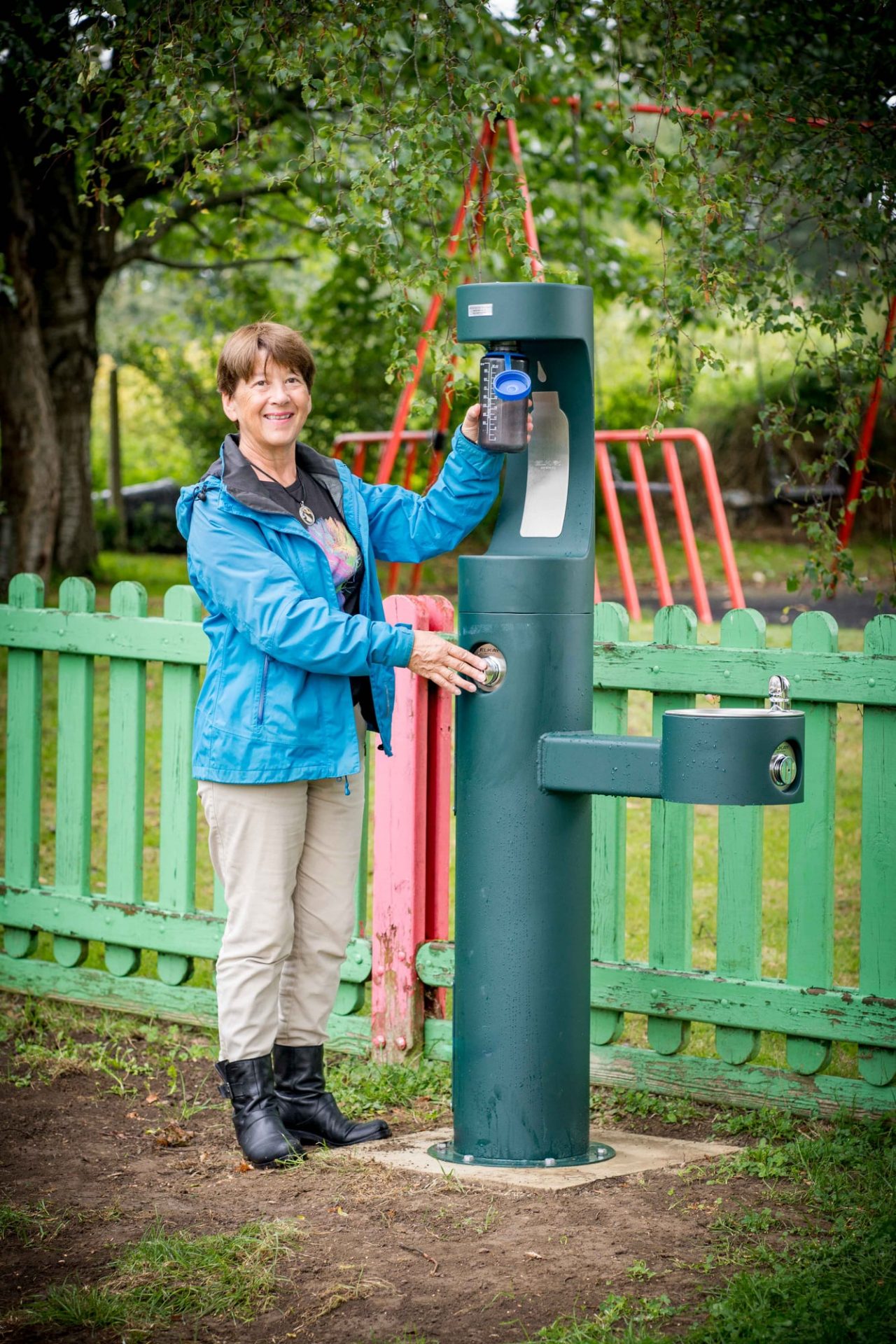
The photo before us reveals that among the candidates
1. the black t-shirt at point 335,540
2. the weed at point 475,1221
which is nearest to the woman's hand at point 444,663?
the black t-shirt at point 335,540

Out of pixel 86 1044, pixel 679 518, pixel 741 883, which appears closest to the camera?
pixel 741 883

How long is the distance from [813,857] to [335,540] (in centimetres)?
133

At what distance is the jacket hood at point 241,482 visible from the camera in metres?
3.19

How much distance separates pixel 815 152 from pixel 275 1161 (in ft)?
9.53

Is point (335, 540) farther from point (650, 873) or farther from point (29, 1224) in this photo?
point (29, 1224)

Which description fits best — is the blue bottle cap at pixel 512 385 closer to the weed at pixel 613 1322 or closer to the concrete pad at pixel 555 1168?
the concrete pad at pixel 555 1168

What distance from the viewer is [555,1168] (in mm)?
3207

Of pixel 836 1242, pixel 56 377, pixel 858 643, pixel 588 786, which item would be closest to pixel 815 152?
pixel 588 786

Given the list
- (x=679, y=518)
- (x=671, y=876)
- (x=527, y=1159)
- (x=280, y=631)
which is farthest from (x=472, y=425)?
(x=679, y=518)

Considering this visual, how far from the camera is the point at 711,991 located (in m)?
3.64

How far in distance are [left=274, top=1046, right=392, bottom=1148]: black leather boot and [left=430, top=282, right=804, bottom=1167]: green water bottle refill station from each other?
31 centimetres

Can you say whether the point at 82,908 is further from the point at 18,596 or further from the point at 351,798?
the point at 351,798

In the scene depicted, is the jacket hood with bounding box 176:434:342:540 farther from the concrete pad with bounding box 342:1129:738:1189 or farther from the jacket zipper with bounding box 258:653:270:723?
the concrete pad with bounding box 342:1129:738:1189

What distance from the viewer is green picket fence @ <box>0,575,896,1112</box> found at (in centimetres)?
347
